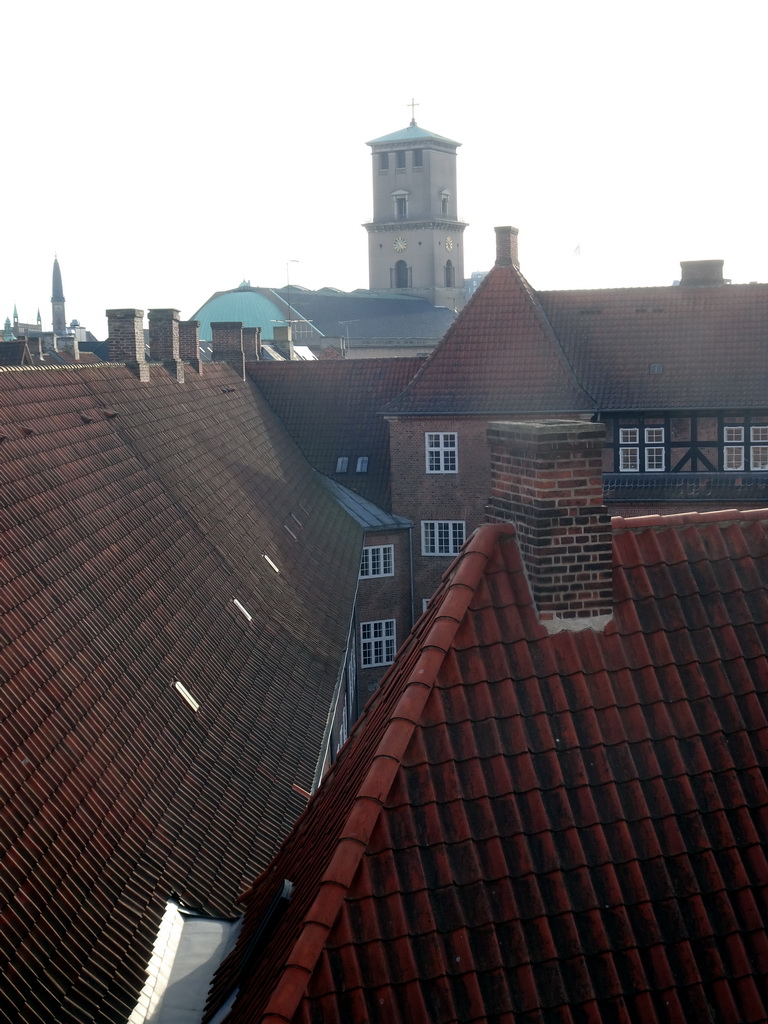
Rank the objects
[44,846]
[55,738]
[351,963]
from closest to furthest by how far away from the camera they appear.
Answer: [351,963] → [44,846] → [55,738]

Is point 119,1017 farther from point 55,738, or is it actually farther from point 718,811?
point 718,811

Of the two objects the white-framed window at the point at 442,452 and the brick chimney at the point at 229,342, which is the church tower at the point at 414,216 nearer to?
the brick chimney at the point at 229,342

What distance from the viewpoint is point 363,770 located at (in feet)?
24.4

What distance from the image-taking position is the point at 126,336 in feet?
71.9

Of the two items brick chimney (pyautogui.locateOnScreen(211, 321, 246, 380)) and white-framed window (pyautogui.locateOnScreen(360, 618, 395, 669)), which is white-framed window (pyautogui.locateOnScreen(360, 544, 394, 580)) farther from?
brick chimney (pyautogui.locateOnScreen(211, 321, 246, 380))

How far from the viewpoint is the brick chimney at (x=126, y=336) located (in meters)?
21.8

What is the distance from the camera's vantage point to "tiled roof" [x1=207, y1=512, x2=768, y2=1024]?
6266mm

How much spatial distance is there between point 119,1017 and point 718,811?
3.78m

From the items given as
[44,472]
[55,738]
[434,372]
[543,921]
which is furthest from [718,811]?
[434,372]

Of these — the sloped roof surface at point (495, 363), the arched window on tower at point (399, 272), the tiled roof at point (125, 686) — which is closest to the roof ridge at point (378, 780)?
the tiled roof at point (125, 686)

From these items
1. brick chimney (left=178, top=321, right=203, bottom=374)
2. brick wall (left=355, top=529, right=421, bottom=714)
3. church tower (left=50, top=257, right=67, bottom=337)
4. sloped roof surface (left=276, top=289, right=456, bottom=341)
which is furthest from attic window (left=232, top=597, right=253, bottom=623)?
church tower (left=50, top=257, right=67, bottom=337)

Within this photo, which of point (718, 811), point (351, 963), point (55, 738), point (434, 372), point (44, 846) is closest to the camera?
point (351, 963)

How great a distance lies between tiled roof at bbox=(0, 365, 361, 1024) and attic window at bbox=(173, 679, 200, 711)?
9cm

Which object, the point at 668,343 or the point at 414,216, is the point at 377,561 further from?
the point at 414,216
